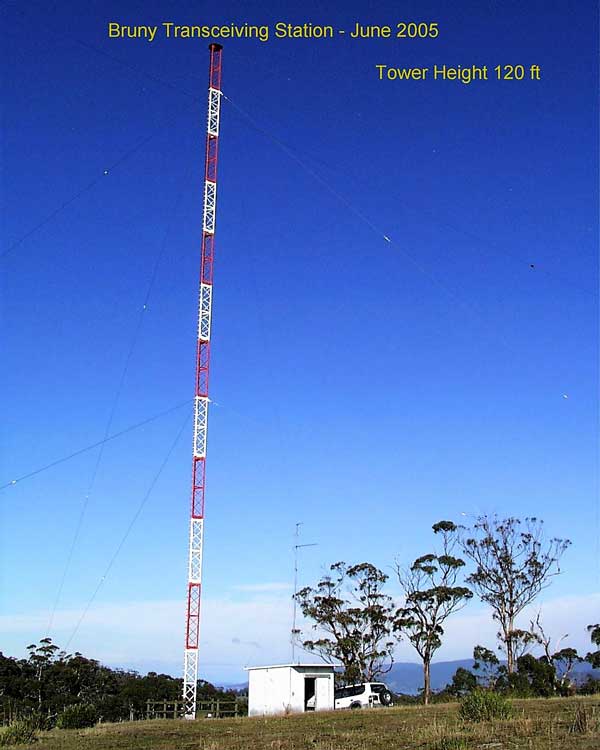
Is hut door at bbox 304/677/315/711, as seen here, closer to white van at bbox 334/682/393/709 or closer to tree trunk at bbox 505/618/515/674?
white van at bbox 334/682/393/709

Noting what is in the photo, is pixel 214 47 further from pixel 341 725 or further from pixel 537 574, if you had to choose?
pixel 537 574

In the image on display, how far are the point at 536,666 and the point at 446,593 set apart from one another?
9141 millimetres

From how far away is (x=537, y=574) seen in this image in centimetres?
6022

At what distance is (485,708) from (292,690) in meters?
17.8

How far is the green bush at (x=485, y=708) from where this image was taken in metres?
23.0

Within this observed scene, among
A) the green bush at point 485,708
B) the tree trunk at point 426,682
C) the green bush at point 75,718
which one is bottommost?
the tree trunk at point 426,682

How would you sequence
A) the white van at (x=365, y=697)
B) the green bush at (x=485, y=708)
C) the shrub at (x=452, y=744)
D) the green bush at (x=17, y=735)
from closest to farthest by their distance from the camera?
the shrub at (x=452, y=744)
the green bush at (x=485, y=708)
the green bush at (x=17, y=735)
the white van at (x=365, y=697)

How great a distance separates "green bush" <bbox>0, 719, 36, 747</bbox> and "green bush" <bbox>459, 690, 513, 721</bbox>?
Answer: 12.7 metres

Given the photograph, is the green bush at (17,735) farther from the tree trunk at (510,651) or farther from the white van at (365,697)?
the tree trunk at (510,651)

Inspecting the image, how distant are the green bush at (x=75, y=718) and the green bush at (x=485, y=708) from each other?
51.7ft

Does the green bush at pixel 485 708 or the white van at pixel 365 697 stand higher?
the green bush at pixel 485 708

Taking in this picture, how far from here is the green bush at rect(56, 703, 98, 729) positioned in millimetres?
31359

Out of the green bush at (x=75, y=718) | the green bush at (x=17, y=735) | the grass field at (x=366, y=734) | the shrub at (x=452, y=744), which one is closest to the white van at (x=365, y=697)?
the grass field at (x=366, y=734)

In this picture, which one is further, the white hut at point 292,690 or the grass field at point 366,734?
the white hut at point 292,690
